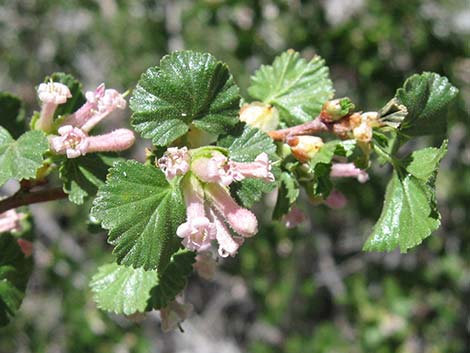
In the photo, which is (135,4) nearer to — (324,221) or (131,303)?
(324,221)

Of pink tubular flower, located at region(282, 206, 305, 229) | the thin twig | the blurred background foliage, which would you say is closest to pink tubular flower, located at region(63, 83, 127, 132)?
the thin twig

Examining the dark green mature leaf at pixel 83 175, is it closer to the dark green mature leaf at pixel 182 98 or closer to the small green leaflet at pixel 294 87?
the dark green mature leaf at pixel 182 98

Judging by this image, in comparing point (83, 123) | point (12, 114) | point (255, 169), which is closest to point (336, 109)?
point (255, 169)

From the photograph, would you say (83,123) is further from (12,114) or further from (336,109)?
(336,109)

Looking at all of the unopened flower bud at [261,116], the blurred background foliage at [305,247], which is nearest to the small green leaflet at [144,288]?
the unopened flower bud at [261,116]

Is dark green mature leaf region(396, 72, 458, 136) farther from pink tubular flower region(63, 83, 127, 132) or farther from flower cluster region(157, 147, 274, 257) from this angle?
pink tubular flower region(63, 83, 127, 132)

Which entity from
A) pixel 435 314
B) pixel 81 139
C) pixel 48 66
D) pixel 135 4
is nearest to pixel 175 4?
pixel 135 4
